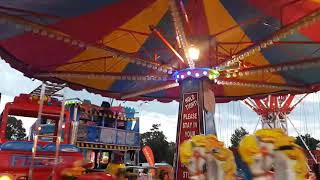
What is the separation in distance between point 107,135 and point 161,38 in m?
6.79

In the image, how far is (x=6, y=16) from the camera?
6.89 metres

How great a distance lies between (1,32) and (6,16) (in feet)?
6.95

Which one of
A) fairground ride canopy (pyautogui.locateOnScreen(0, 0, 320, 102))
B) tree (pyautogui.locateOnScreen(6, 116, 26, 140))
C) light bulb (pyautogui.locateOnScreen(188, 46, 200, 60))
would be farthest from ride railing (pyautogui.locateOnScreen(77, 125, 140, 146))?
light bulb (pyautogui.locateOnScreen(188, 46, 200, 60))

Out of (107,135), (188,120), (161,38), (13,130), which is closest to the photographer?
(188,120)

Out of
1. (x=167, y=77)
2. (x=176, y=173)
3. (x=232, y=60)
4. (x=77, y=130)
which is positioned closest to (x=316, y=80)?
(x=232, y=60)

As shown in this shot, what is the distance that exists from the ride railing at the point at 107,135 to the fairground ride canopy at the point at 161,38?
2.22m

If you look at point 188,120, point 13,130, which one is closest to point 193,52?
point 188,120

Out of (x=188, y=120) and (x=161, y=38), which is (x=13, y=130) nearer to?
(x=161, y=38)

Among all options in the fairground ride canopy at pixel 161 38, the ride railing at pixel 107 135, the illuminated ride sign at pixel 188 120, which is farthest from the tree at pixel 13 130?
the illuminated ride sign at pixel 188 120

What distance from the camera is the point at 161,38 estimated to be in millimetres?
9211

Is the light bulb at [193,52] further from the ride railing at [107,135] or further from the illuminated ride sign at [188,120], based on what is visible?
the ride railing at [107,135]

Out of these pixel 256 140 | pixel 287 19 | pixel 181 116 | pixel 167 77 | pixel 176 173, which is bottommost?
pixel 176 173

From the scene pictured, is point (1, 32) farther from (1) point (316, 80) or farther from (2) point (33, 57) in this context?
(1) point (316, 80)

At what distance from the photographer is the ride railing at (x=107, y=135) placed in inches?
534
